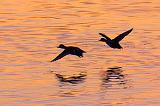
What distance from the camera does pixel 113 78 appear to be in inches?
1261

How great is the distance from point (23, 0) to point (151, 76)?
2205 cm

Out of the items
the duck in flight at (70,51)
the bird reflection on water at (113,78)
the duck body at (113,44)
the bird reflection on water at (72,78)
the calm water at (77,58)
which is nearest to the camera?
the calm water at (77,58)

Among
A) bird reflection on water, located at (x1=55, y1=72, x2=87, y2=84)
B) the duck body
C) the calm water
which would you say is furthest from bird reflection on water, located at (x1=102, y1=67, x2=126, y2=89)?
the duck body

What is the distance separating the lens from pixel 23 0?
52.7m

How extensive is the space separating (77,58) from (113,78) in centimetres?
425

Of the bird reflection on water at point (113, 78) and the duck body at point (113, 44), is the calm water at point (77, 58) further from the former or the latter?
the duck body at point (113, 44)

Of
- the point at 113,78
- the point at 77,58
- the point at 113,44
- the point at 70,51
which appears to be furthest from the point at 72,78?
the point at 113,44

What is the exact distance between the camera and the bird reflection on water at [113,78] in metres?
30.5

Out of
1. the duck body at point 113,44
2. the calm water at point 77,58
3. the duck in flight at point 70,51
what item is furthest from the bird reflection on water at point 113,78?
the duck body at point 113,44

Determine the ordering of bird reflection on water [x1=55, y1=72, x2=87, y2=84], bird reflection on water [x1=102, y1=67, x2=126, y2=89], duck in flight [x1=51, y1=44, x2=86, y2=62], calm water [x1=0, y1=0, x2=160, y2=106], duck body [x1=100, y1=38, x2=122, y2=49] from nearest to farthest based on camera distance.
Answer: calm water [x1=0, y1=0, x2=160, y2=106] → bird reflection on water [x1=102, y1=67, x2=126, y2=89] → bird reflection on water [x1=55, y1=72, x2=87, y2=84] → duck in flight [x1=51, y1=44, x2=86, y2=62] → duck body [x1=100, y1=38, x2=122, y2=49]

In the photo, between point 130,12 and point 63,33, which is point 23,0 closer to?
point 130,12

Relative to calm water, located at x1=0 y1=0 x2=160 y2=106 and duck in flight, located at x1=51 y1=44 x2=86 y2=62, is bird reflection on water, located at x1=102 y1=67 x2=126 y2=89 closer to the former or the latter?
calm water, located at x1=0 y1=0 x2=160 y2=106

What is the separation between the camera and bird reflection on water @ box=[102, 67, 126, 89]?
100 ft

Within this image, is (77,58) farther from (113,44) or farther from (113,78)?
(113,78)
